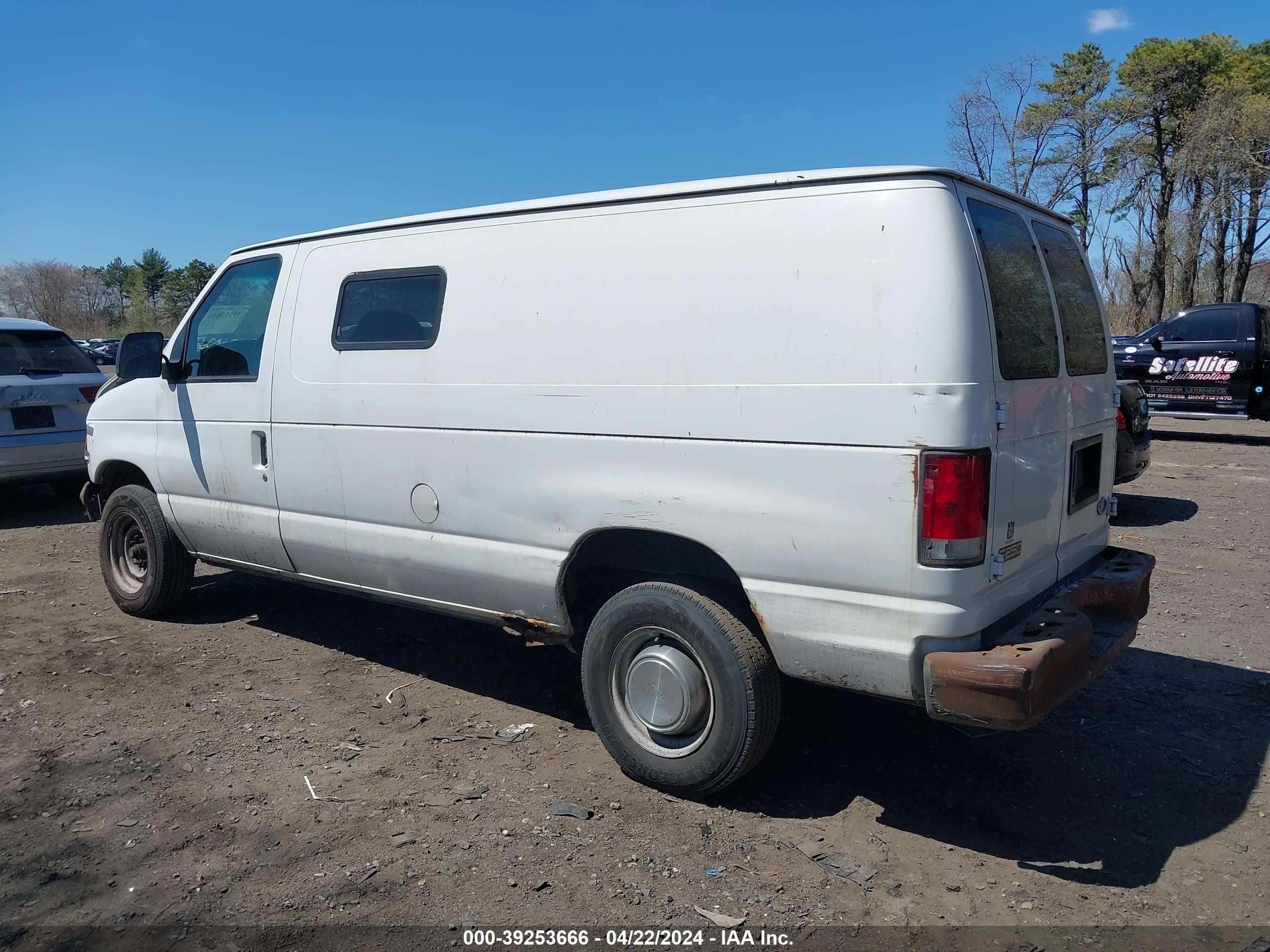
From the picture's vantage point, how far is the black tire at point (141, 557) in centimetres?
581

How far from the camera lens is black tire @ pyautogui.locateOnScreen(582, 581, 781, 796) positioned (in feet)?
11.3

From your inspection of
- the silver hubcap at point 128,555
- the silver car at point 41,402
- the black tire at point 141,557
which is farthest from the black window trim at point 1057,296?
the silver car at point 41,402

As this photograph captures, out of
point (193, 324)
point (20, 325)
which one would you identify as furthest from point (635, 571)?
point (20, 325)

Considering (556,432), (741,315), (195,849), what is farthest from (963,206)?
(195,849)

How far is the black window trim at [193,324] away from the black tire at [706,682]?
254 cm

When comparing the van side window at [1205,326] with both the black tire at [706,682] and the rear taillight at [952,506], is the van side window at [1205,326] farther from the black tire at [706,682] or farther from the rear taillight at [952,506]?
the black tire at [706,682]

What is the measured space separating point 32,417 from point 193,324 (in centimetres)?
488

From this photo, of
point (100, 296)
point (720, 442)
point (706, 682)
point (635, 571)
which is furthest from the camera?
point (100, 296)

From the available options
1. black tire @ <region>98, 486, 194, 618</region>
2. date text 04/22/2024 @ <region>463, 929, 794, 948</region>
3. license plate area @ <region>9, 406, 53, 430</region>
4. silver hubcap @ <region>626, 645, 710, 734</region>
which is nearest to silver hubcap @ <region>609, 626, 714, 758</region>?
silver hubcap @ <region>626, 645, 710, 734</region>

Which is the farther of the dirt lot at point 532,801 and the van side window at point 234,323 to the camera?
the van side window at point 234,323

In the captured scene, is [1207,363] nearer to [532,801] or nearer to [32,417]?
[532,801]

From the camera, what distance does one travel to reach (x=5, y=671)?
204 inches

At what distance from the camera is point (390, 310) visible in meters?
4.47

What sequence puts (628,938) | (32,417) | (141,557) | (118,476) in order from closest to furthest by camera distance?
(628,938), (141,557), (118,476), (32,417)
